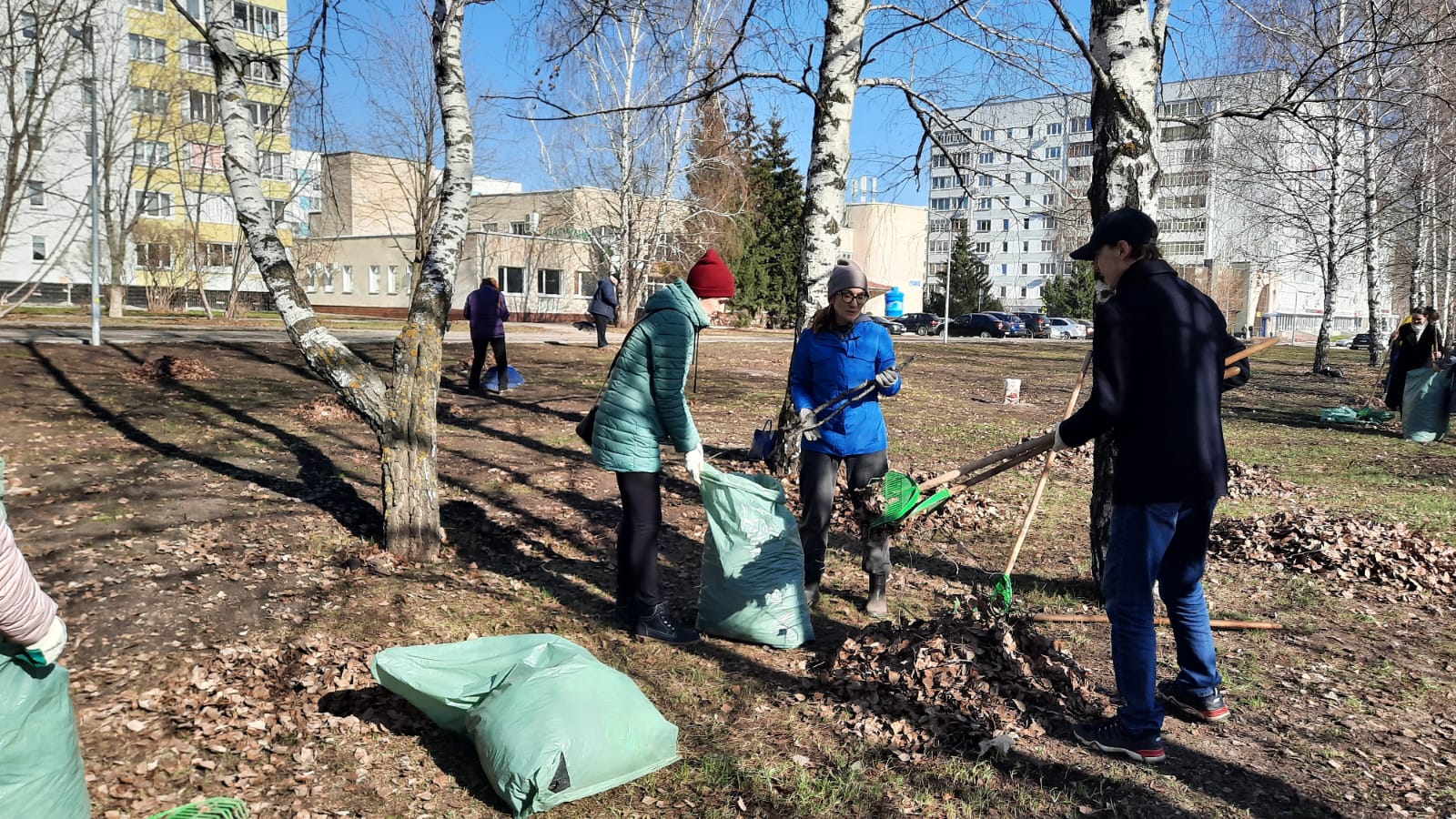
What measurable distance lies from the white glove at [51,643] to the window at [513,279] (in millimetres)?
40010

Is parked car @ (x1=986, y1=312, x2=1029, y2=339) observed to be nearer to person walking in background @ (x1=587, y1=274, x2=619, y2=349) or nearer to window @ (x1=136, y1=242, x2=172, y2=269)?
person walking in background @ (x1=587, y1=274, x2=619, y2=349)

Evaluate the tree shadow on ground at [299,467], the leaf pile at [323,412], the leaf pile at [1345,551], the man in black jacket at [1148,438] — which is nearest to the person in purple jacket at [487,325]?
the leaf pile at [323,412]

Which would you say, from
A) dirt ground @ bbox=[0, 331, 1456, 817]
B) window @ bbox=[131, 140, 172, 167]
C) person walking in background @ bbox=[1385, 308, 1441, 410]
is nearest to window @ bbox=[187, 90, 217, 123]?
window @ bbox=[131, 140, 172, 167]

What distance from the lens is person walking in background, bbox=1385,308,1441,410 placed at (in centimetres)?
1298

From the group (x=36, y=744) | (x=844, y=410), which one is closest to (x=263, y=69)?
(x=844, y=410)

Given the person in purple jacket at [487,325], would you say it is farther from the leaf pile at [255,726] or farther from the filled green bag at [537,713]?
the filled green bag at [537,713]

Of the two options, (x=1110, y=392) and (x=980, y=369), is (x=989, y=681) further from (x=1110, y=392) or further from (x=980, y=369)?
(x=980, y=369)

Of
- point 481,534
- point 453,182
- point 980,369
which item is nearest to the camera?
point 453,182

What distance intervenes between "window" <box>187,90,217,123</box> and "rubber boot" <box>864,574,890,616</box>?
1274 inches

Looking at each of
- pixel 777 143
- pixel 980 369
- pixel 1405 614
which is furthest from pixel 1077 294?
pixel 1405 614

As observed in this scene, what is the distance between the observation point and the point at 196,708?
11.5ft

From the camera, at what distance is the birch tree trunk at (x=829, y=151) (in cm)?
773

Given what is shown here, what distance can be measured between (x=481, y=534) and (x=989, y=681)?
368 centimetres

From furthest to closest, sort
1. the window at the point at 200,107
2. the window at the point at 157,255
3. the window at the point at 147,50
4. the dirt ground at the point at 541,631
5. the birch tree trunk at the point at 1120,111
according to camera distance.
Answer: the window at the point at 157,255 < the window at the point at 200,107 < the window at the point at 147,50 < the birch tree trunk at the point at 1120,111 < the dirt ground at the point at 541,631
